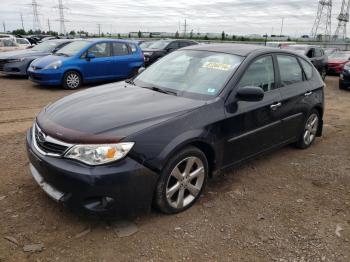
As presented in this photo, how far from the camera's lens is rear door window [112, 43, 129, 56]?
11.5 metres

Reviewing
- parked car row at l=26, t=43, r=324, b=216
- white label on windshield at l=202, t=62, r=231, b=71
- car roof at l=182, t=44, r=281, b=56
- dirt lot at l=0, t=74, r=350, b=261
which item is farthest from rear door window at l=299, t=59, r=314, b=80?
white label on windshield at l=202, t=62, r=231, b=71

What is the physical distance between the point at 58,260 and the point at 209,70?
2602 millimetres

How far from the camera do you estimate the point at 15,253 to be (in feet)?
9.37

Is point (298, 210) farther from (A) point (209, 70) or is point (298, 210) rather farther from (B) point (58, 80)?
(B) point (58, 80)

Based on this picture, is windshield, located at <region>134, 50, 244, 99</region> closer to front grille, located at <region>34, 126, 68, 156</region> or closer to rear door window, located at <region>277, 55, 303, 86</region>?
rear door window, located at <region>277, 55, 303, 86</region>

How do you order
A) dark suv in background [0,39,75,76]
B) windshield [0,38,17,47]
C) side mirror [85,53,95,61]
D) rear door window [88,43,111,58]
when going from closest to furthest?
side mirror [85,53,95,61], rear door window [88,43,111,58], dark suv in background [0,39,75,76], windshield [0,38,17,47]

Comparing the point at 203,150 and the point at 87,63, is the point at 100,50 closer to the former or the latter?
the point at 87,63

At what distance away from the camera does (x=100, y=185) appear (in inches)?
111

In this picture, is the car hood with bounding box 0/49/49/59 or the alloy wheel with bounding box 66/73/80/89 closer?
the alloy wheel with bounding box 66/73/80/89

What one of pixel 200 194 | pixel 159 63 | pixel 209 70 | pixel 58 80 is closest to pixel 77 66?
pixel 58 80

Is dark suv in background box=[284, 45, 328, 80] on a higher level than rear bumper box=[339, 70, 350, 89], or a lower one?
higher

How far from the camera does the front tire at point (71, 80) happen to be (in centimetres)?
1047

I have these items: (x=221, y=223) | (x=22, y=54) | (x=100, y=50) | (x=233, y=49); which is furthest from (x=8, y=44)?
(x=221, y=223)

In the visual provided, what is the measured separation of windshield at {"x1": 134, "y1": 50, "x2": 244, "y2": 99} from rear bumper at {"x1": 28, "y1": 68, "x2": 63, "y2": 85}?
6.30 metres
